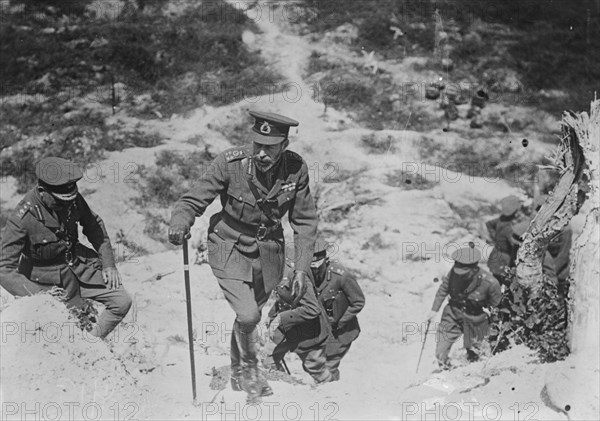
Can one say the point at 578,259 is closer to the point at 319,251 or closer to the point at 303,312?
the point at 319,251

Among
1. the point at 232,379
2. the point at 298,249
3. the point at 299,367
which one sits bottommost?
the point at 299,367

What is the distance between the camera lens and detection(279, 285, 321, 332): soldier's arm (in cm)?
773

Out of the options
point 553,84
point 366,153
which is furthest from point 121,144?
point 553,84

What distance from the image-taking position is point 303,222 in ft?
22.5

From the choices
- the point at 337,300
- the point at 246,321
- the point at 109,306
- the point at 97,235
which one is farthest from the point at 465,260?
the point at 97,235

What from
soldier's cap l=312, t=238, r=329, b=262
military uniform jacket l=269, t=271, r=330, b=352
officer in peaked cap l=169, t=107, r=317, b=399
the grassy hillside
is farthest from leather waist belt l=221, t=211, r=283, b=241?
the grassy hillside

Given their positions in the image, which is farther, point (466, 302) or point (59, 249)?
point (466, 302)

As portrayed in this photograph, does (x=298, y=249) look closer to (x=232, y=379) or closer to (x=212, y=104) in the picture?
(x=232, y=379)

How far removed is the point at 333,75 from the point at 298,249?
9857 mm

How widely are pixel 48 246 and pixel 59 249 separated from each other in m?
0.10

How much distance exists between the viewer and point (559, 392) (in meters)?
6.14

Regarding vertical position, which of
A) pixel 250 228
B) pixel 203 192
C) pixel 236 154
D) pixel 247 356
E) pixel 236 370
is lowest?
pixel 236 370

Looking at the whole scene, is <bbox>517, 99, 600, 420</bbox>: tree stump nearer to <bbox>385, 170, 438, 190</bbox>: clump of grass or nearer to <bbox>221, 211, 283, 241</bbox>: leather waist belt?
<bbox>221, 211, 283, 241</bbox>: leather waist belt

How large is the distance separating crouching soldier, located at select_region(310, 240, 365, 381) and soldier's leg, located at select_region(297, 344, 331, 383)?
3.5 inches
